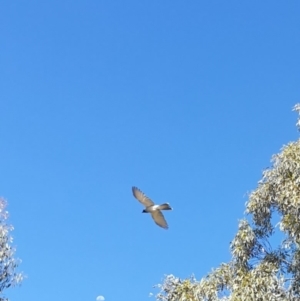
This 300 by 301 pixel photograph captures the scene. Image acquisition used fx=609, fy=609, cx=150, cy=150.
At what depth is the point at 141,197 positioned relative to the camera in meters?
7.79

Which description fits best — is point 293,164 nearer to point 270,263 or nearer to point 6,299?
point 270,263

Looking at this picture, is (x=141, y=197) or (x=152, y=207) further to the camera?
(x=141, y=197)

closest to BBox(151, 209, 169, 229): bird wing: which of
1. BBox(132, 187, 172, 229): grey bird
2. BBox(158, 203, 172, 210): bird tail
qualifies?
BBox(132, 187, 172, 229): grey bird

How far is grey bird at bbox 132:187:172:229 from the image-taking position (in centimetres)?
767

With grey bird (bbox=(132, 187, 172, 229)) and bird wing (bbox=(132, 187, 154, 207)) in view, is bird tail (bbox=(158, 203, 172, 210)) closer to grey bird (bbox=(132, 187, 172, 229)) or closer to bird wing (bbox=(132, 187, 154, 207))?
grey bird (bbox=(132, 187, 172, 229))

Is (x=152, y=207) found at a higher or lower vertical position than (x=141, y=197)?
lower

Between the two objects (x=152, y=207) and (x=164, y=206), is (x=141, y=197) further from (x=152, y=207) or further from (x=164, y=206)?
(x=164, y=206)

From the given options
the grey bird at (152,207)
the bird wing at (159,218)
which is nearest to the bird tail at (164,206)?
the grey bird at (152,207)

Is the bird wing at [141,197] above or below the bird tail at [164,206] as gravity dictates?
above

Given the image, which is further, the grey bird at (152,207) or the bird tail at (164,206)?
the grey bird at (152,207)

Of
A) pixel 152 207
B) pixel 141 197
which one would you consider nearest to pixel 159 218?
pixel 152 207

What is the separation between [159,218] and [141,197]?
36 cm

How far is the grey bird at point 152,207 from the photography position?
7672 mm

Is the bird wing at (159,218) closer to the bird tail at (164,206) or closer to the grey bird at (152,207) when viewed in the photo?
the grey bird at (152,207)
